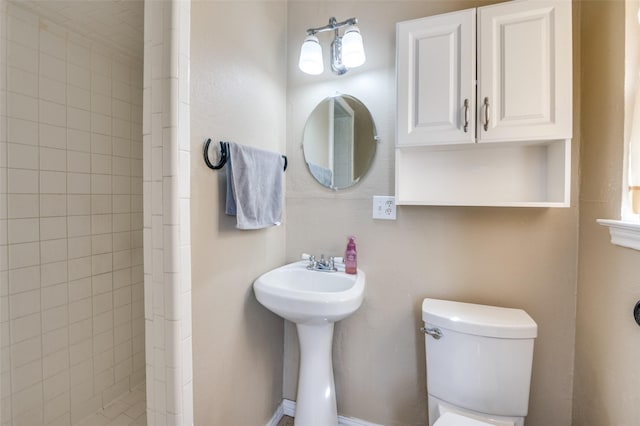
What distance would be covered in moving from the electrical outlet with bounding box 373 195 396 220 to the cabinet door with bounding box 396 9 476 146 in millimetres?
303

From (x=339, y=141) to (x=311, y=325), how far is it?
0.97 m

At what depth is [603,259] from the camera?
1.00 metres

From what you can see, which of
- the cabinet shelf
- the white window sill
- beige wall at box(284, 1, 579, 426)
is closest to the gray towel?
beige wall at box(284, 1, 579, 426)

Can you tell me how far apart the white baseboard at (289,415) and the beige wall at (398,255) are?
3 cm

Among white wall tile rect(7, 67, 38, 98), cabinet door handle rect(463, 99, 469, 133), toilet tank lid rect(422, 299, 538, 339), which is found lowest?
toilet tank lid rect(422, 299, 538, 339)

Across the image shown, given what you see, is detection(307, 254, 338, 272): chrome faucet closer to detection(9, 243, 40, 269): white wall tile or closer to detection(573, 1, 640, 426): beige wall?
detection(573, 1, 640, 426): beige wall

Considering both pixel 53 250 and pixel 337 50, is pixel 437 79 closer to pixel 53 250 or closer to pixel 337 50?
pixel 337 50

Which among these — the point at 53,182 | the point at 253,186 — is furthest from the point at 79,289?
the point at 253,186

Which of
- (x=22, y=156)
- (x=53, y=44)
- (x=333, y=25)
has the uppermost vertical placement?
(x=333, y=25)

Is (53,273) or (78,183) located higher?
(78,183)

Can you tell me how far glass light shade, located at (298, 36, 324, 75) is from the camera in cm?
138

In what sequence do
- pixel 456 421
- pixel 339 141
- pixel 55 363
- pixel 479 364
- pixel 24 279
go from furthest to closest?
1. pixel 339 141
2. pixel 55 363
3. pixel 24 279
4. pixel 479 364
5. pixel 456 421

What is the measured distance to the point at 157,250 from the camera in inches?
34.6

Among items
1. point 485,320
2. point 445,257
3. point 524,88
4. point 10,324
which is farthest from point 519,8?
point 10,324
